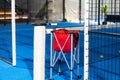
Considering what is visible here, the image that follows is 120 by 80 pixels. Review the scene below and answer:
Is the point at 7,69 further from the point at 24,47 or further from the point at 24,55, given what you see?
the point at 24,47

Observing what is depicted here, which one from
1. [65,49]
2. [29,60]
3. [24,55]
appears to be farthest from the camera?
[24,55]

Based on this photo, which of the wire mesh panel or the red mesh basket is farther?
the red mesh basket

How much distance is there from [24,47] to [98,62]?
3765 mm

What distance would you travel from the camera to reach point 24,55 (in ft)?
28.7

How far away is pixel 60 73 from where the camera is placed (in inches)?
249

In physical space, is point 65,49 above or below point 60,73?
above

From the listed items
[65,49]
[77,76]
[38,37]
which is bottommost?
[77,76]

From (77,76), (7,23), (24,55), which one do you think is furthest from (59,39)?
(7,23)

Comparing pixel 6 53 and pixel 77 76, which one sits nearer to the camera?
pixel 77 76

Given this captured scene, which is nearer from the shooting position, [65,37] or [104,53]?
[65,37]

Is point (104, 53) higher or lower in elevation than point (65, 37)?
lower

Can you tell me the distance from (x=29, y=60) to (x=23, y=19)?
42.0 ft

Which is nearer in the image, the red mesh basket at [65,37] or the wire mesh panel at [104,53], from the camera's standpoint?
the wire mesh panel at [104,53]

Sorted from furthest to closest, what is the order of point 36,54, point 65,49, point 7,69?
point 7,69
point 65,49
point 36,54
